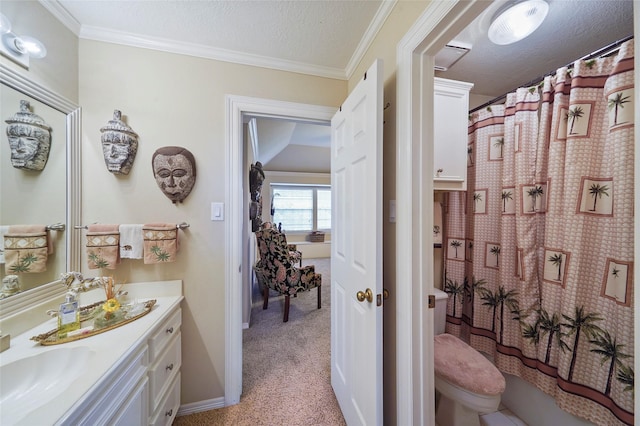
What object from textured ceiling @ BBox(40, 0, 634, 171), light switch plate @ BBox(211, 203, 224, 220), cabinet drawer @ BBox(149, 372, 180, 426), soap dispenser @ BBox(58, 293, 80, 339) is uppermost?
textured ceiling @ BBox(40, 0, 634, 171)

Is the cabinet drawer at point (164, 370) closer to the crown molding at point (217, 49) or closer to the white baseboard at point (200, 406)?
the white baseboard at point (200, 406)

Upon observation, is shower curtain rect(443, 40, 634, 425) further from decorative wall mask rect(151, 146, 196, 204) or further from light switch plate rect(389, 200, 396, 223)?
decorative wall mask rect(151, 146, 196, 204)

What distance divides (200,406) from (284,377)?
0.58 meters

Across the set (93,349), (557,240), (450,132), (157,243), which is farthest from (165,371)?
(557,240)

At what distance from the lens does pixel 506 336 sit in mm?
1466

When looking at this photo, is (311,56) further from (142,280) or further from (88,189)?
(142,280)

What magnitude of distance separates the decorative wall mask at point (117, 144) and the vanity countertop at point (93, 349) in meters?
0.75

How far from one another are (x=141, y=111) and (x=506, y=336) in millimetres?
2882

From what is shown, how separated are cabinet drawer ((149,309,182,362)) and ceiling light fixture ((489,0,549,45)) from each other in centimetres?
236

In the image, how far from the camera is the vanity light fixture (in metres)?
0.88

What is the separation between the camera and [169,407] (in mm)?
1169

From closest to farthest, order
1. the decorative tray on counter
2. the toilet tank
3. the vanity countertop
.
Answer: the vanity countertop < the decorative tray on counter < the toilet tank

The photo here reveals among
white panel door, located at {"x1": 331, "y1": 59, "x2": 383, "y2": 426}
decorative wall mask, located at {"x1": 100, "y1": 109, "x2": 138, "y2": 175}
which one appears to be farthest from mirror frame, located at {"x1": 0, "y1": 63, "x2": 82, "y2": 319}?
white panel door, located at {"x1": 331, "y1": 59, "x2": 383, "y2": 426}

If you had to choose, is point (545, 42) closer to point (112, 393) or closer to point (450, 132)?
point (450, 132)
